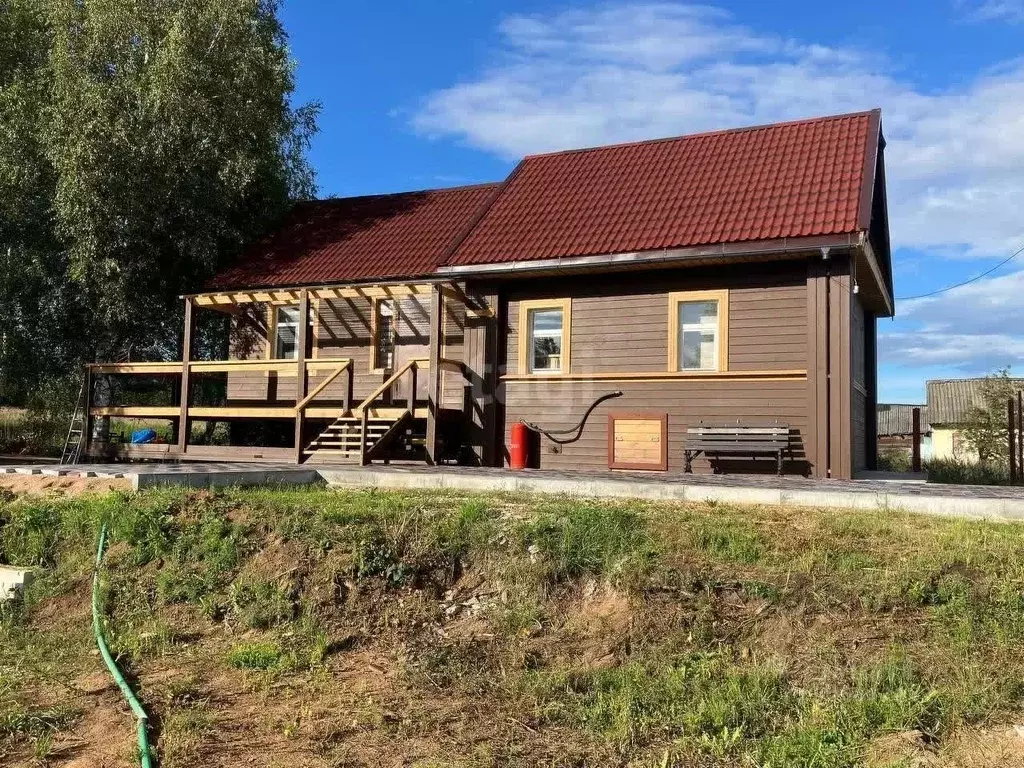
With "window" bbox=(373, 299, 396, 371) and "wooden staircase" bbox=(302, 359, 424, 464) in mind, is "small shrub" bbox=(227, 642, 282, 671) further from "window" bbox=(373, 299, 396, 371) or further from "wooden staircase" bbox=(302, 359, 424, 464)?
"window" bbox=(373, 299, 396, 371)

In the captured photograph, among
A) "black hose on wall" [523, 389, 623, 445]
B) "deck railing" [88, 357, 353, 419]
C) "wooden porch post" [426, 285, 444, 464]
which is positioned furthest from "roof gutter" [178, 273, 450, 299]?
"black hose on wall" [523, 389, 623, 445]

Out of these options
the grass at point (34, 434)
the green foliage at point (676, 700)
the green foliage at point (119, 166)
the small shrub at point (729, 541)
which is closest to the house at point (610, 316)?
the green foliage at point (119, 166)

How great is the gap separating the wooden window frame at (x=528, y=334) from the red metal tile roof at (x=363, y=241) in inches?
101

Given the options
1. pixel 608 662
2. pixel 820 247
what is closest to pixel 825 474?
pixel 820 247

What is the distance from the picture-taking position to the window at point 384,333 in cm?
1748

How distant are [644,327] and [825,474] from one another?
11.8 ft

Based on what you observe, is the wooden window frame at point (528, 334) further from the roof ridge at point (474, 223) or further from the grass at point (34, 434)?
the grass at point (34, 434)

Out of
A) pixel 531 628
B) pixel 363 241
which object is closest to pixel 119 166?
pixel 363 241

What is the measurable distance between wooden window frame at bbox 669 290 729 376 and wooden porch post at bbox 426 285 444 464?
12.3 feet

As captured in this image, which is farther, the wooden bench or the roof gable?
the roof gable

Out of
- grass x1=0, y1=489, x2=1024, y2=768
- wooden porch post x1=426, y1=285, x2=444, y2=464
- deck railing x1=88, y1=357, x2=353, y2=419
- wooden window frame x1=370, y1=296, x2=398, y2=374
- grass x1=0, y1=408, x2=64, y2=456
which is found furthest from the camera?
grass x1=0, y1=408, x2=64, y2=456

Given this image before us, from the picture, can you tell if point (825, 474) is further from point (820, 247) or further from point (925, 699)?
point (925, 699)

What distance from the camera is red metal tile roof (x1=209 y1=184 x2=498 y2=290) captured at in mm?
17812

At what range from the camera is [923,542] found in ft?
23.7
